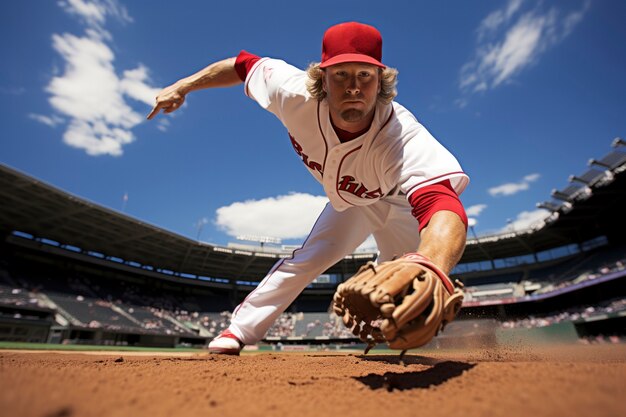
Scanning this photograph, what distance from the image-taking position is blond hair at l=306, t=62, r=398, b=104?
6.27 ft

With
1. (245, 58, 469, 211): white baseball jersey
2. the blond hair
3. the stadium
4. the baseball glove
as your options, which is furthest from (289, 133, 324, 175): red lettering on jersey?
the stadium

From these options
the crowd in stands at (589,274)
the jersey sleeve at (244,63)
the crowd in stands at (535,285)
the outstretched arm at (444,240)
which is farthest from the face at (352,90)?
the crowd in stands at (535,285)

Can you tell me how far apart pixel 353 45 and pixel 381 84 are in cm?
30

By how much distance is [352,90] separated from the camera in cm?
171

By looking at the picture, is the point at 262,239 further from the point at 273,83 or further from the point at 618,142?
the point at 273,83

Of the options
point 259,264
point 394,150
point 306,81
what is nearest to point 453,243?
point 394,150

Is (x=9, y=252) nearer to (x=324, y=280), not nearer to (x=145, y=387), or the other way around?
(x=324, y=280)

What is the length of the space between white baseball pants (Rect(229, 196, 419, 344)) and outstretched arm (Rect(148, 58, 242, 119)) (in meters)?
1.31

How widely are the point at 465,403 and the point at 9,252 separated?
72.1ft

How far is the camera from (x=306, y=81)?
1.97 metres

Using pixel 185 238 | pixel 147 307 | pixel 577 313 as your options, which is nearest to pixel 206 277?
pixel 147 307

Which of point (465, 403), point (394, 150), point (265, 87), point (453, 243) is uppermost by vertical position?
point (265, 87)

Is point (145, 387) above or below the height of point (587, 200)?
below

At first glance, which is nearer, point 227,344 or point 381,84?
point 381,84
